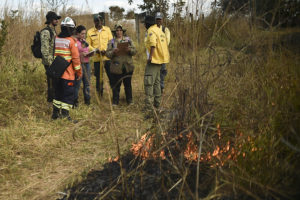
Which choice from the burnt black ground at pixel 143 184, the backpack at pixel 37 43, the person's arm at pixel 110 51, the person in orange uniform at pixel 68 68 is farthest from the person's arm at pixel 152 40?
the burnt black ground at pixel 143 184

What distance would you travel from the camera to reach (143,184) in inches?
89.0

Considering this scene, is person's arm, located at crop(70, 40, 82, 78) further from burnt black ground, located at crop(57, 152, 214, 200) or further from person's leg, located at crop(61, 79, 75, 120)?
burnt black ground, located at crop(57, 152, 214, 200)

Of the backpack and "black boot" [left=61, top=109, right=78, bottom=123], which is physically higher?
the backpack

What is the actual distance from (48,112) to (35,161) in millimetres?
2010

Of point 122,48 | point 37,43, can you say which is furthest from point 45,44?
point 122,48

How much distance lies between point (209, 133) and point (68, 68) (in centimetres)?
297

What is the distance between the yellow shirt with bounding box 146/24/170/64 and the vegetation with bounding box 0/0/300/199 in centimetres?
167

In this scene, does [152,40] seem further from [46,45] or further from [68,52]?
[46,45]

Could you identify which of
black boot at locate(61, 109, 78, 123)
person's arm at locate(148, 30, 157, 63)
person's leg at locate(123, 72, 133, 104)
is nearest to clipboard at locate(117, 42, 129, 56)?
person's leg at locate(123, 72, 133, 104)

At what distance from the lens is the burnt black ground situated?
6.79 feet

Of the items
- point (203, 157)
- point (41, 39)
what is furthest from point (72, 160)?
point (41, 39)

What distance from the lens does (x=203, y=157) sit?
2.37 m

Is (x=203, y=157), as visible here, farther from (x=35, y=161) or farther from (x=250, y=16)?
(x=35, y=161)

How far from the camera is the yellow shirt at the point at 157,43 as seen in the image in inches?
203
